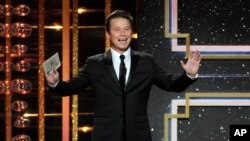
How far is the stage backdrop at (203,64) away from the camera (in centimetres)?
306

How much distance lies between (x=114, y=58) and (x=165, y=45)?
99cm

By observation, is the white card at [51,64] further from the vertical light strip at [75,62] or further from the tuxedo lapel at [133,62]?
the vertical light strip at [75,62]

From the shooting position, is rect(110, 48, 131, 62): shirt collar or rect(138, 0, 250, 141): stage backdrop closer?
rect(110, 48, 131, 62): shirt collar

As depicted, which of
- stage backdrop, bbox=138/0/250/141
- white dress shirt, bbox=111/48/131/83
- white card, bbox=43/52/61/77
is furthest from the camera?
stage backdrop, bbox=138/0/250/141

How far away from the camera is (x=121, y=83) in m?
2.02

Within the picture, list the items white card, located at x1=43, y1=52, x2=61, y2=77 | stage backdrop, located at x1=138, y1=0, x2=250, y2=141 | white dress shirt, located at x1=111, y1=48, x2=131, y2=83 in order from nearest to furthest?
white card, located at x1=43, y1=52, x2=61, y2=77 < white dress shirt, located at x1=111, y1=48, x2=131, y2=83 < stage backdrop, located at x1=138, y1=0, x2=250, y2=141

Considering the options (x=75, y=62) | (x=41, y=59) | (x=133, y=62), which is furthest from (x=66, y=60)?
(x=133, y=62)

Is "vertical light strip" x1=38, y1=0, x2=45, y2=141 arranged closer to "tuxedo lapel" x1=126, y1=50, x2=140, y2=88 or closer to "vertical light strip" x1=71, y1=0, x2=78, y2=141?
"vertical light strip" x1=71, y1=0, x2=78, y2=141

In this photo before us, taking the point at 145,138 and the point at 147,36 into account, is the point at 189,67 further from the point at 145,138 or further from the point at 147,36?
the point at 147,36

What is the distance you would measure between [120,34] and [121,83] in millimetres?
241

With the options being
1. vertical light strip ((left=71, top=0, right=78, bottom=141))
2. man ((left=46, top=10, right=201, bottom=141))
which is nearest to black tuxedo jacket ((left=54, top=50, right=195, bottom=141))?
man ((left=46, top=10, right=201, bottom=141))

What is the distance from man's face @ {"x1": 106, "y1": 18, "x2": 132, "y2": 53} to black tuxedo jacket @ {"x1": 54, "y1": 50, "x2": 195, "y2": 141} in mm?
72

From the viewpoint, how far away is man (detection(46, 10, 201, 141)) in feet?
6.66

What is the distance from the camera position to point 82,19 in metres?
3.09
